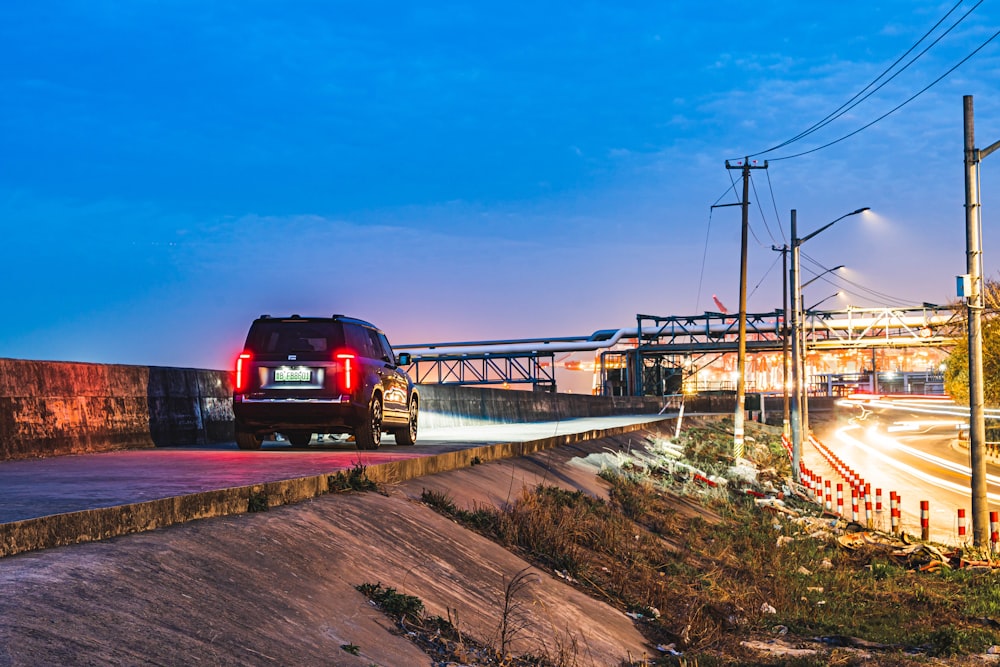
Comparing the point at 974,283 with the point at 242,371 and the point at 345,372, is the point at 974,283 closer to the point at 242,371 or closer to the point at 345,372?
the point at 345,372

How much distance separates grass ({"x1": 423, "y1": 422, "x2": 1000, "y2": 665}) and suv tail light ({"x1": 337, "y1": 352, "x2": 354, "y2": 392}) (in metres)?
3.13

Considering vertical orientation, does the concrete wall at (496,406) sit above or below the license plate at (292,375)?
below

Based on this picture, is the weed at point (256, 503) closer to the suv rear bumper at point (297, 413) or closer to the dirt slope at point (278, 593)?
the dirt slope at point (278, 593)

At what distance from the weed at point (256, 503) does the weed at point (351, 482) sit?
1677mm

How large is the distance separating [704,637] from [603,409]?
1981 inches

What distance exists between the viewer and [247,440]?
53.1 feet

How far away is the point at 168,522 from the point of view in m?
7.45

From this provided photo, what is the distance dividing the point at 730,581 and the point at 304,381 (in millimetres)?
6659

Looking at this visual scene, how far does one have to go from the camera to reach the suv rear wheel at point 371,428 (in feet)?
52.4

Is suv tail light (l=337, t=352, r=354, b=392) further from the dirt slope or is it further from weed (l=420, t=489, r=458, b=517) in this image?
the dirt slope

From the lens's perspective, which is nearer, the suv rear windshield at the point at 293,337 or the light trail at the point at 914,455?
the suv rear windshield at the point at 293,337

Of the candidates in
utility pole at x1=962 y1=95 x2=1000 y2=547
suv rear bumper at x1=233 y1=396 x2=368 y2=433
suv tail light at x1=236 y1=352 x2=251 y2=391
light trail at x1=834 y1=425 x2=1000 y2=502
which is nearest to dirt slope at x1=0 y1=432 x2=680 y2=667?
suv rear bumper at x1=233 y1=396 x2=368 y2=433

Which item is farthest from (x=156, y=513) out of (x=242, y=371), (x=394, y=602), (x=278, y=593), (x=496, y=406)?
(x=496, y=406)

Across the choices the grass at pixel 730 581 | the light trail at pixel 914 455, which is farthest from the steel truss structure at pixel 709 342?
the grass at pixel 730 581
